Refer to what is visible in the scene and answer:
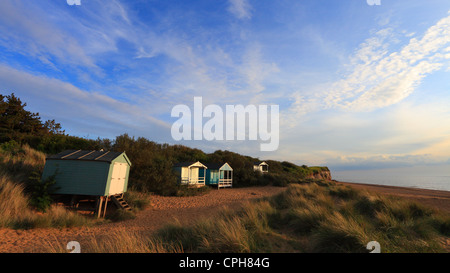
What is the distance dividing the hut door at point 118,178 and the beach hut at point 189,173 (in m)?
8.27

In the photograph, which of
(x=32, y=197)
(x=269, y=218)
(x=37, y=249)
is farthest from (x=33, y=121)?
(x=269, y=218)

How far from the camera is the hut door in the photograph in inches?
454

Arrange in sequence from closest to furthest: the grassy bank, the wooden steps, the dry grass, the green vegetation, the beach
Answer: the grassy bank
the dry grass
the wooden steps
the beach
the green vegetation

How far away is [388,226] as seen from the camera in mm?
5336

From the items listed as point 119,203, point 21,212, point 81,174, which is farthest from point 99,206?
point 21,212

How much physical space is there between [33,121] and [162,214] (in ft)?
72.1

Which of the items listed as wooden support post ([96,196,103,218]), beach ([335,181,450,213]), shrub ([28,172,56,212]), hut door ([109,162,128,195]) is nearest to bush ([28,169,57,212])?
shrub ([28,172,56,212])

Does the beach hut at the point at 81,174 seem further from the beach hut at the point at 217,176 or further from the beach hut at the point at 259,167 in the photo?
the beach hut at the point at 259,167

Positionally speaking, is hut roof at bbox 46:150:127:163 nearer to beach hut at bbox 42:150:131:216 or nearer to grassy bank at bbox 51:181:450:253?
beach hut at bbox 42:150:131:216

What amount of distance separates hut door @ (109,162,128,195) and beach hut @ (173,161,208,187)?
8.27 m

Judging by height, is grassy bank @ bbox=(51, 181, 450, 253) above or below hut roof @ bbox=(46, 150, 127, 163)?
below

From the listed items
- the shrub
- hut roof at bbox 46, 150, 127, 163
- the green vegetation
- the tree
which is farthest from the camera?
the tree
